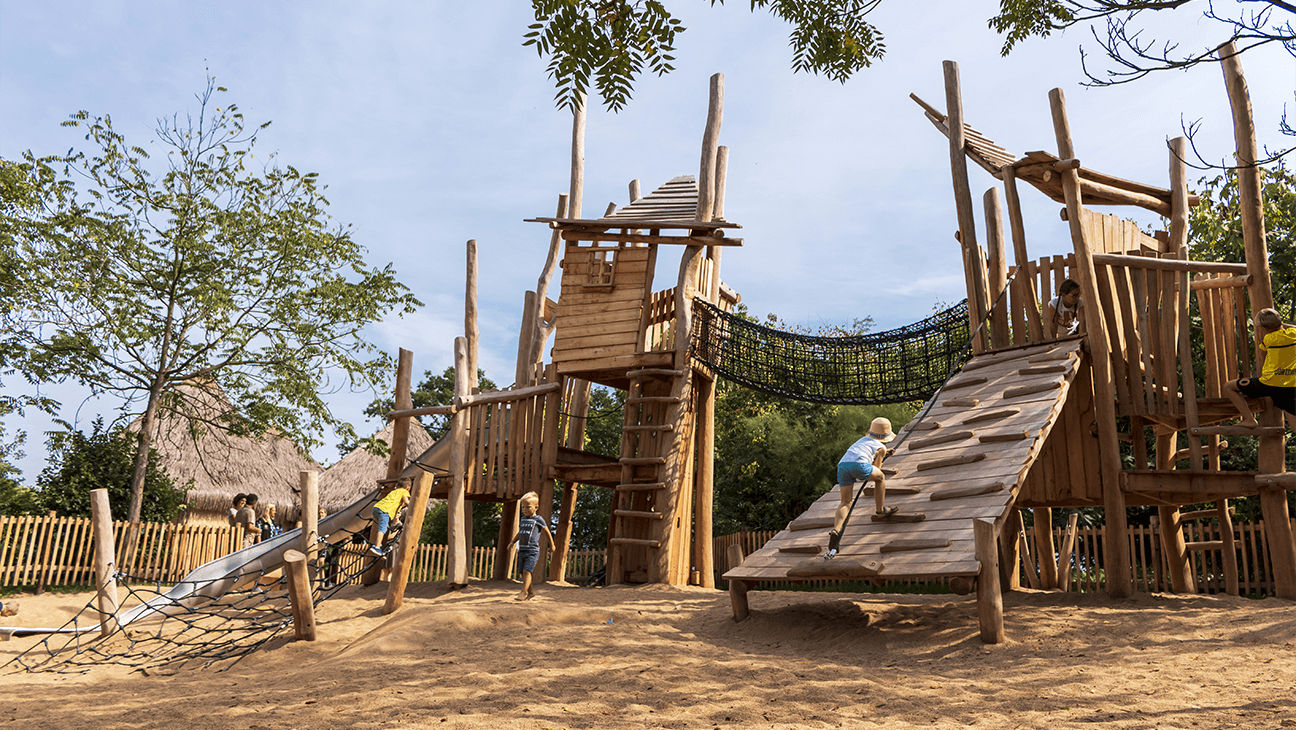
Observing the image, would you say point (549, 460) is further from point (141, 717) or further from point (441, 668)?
point (141, 717)

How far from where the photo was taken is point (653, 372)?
1277 centimetres

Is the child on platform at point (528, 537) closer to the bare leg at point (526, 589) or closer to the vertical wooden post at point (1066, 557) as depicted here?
the bare leg at point (526, 589)

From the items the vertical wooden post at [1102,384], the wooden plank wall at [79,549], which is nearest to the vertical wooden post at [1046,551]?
the vertical wooden post at [1102,384]

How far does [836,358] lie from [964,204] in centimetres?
303

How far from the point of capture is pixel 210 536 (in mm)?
17172

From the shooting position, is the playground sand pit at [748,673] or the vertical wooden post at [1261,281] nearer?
the playground sand pit at [748,673]

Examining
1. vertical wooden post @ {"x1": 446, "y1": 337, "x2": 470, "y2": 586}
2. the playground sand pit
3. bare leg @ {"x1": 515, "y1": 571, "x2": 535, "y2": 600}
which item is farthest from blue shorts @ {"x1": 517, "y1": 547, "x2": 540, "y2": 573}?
the playground sand pit

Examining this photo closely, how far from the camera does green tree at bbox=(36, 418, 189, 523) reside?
1781cm

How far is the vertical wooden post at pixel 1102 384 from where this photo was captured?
842 cm

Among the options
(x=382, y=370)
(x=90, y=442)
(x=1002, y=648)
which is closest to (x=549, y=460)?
(x=1002, y=648)

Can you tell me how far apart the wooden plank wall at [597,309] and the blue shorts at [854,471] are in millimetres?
5927

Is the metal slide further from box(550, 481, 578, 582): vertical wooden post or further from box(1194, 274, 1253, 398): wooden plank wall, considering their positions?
box(1194, 274, 1253, 398): wooden plank wall

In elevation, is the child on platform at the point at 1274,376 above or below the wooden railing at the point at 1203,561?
above

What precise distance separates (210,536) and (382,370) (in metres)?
6.10
